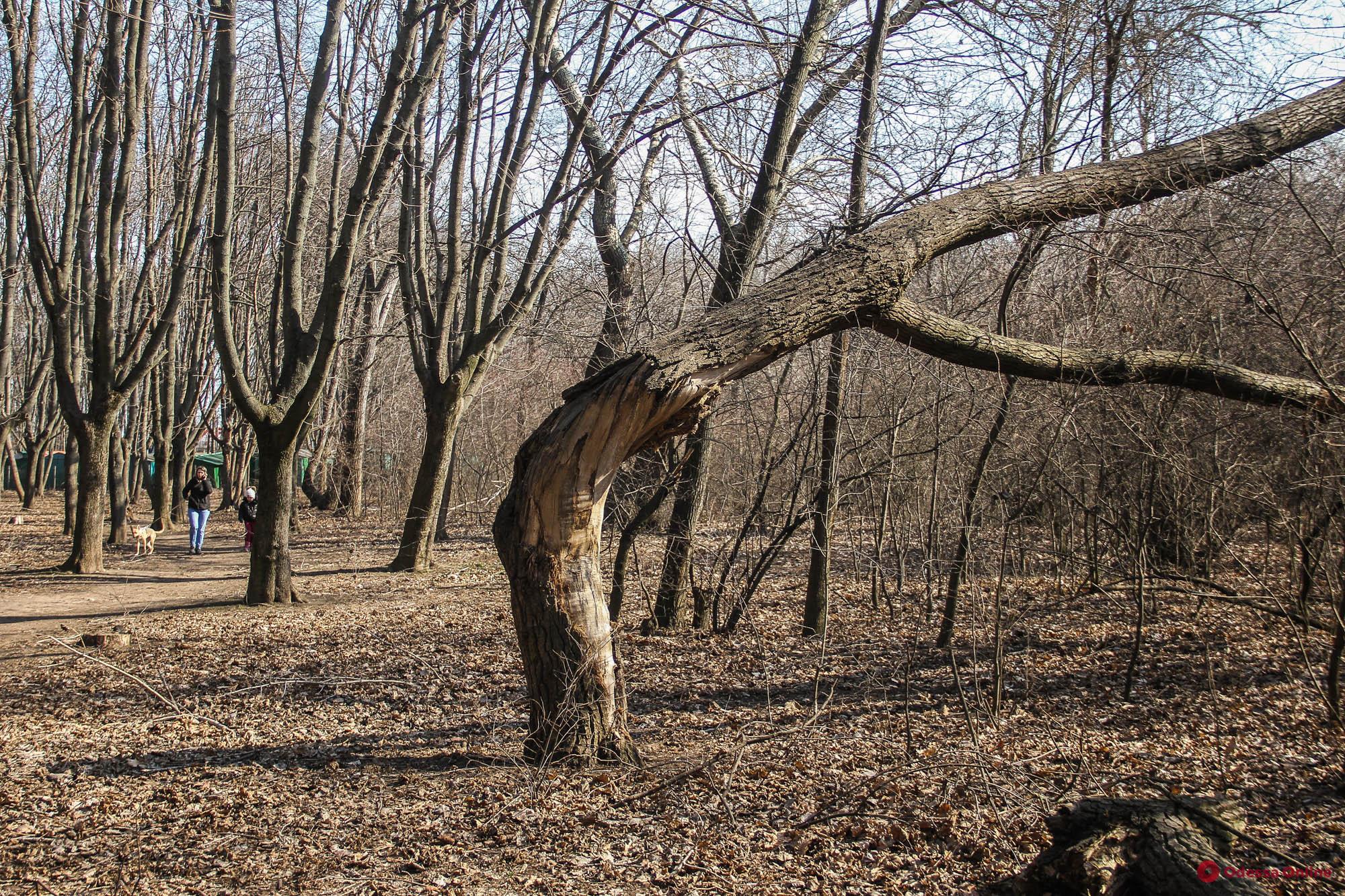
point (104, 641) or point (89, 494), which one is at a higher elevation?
point (89, 494)

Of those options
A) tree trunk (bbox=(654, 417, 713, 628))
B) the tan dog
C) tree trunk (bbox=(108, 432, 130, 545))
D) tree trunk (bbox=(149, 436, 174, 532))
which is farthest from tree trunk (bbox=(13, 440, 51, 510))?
tree trunk (bbox=(654, 417, 713, 628))

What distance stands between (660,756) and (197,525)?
13.7 metres

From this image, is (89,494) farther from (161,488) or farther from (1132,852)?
(1132,852)

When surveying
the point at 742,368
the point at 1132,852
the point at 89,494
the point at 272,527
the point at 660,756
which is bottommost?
the point at 660,756

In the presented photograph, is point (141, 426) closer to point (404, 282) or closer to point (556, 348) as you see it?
point (404, 282)

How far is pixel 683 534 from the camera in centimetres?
855

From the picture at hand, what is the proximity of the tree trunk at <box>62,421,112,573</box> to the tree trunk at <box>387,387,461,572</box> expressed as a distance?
13.4ft

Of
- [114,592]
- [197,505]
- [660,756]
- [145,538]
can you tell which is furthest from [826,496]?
[197,505]

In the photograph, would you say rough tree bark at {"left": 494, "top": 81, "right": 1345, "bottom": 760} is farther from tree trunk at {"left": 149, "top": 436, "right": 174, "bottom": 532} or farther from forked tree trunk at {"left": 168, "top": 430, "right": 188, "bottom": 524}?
forked tree trunk at {"left": 168, "top": 430, "right": 188, "bottom": 524}

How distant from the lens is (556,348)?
12742 millimetres

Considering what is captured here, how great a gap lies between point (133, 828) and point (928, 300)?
7.30 meters

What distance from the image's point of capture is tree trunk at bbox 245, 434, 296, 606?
10016 millimetres

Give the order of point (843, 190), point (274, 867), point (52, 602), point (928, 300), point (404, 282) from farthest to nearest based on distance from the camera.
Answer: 1. point (404, 282)
2. point (52, 602)
3. point (928, 300)
4. point (843, 190)
5. point (274, 867)

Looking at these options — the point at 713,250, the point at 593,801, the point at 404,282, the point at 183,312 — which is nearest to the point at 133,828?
the point at 593,801
